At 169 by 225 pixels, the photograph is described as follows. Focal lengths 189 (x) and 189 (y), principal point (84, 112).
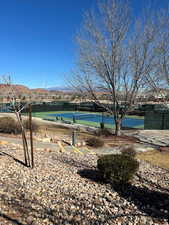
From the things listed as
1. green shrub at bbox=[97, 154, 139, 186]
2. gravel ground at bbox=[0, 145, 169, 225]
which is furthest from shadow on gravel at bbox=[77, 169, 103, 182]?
green shrub at bbox=[97, 154, 139, 186]

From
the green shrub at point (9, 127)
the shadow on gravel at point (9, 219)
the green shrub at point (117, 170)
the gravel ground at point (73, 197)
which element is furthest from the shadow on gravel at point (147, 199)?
the green shrub at point (9, 127)

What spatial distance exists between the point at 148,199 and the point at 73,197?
1.59 m

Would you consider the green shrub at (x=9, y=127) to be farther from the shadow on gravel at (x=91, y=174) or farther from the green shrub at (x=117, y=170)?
the green shrub at (x=117, y=170)

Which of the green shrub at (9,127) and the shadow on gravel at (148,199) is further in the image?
the green shrub at (9,127)

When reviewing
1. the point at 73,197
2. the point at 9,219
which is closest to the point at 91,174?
A: the point at 73,197

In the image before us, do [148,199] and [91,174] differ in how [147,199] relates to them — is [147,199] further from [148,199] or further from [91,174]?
[91,174]

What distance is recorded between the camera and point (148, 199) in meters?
3.96

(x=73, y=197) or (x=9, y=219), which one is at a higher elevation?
(x=9, y=219)

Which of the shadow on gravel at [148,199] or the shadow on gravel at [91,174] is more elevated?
the shadow on gravel at [91,174]

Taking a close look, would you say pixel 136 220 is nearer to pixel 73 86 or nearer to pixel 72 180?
pixel 72 180

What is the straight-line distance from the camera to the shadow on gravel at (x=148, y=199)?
345 cm

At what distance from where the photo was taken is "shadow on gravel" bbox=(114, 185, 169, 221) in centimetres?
345

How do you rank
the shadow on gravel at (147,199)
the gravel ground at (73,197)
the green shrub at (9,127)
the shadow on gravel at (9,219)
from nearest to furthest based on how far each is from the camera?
1. the shadow on gravel at (9,219)
2. the gravel ground at (73,197)
3. the shadow on gravel at (147,199)
4. the green shrub at (9,127)

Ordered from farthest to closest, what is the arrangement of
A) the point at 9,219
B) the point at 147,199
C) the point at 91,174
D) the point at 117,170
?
the point at 91,174 → the point at 117,170 → the point at 147,199 → the point at 9,219
